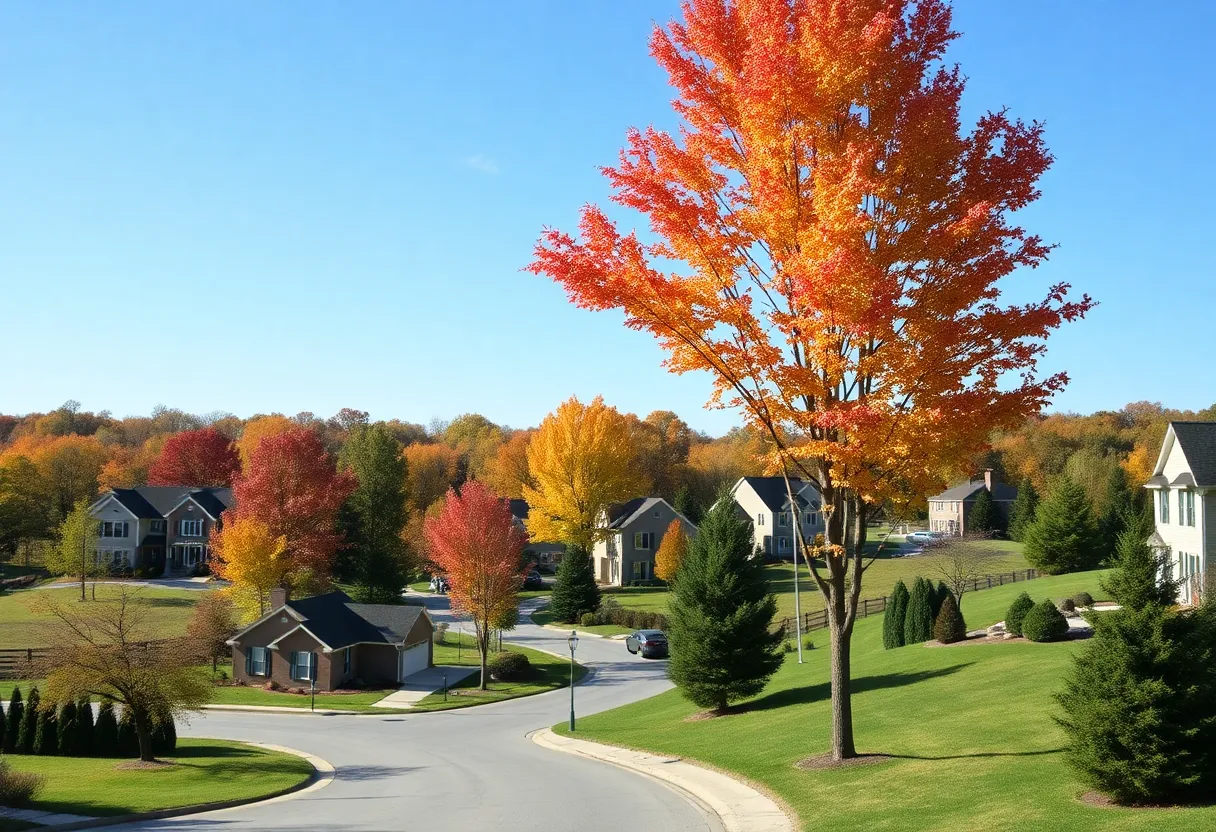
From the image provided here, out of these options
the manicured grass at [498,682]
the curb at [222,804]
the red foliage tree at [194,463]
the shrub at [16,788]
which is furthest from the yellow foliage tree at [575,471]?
the shrub at [16,788]

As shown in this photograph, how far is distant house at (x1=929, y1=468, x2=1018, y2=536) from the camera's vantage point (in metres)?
98.9

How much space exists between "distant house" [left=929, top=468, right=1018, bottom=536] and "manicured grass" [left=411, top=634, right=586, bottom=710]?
58649 mm

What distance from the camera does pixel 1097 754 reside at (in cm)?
1461

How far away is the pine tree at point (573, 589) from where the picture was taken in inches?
2559

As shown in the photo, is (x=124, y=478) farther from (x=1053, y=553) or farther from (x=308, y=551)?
(x=1053, y=553)

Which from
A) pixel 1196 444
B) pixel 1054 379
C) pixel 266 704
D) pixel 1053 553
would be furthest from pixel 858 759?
pixel 1053 553

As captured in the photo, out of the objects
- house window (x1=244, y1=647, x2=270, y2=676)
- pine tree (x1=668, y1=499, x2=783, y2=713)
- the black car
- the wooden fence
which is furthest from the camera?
the wooden fence

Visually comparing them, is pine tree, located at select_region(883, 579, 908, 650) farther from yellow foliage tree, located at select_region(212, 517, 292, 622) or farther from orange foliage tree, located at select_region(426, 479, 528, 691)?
yellow foliage tree, located at select_region(212, 517, 292, 622)

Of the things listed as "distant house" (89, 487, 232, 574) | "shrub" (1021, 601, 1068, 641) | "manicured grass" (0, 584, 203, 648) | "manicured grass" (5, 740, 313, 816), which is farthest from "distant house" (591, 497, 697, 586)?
"manicured grass" (5, 740, 313, 816)

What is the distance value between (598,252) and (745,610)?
59.1 ft

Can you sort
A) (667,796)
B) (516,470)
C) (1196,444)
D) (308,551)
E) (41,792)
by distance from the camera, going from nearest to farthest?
(667,796)
(41,792)
(1196,444)
(308,551)
(516,470)

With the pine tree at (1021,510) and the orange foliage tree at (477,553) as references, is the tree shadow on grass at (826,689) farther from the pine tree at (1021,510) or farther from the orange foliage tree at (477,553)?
the pine tree at (1021,510)

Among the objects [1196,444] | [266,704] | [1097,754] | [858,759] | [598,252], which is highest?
[598,252]

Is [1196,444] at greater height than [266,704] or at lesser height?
greater
